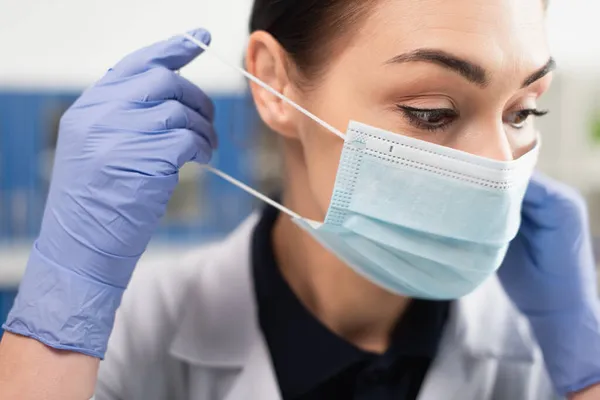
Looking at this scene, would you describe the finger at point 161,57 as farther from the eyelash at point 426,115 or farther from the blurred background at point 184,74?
the blurred background at point 184,74

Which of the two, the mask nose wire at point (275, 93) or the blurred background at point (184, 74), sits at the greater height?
the mask nose wire at point (275, 93)

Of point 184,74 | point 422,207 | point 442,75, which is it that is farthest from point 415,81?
point 184,74

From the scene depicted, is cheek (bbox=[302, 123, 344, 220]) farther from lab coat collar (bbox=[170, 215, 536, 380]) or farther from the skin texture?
lab coat collar (bbox=[170, 215, 536, 380])

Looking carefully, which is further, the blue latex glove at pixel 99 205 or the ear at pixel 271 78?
the ear at pixel 271 78

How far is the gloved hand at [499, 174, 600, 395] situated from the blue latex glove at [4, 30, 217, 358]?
606 millimetres

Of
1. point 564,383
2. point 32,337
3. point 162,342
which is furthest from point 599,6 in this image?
point 32,337

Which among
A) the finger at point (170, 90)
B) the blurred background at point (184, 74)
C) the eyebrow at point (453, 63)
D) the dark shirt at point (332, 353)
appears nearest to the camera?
the eyebrow at point (453, 63)

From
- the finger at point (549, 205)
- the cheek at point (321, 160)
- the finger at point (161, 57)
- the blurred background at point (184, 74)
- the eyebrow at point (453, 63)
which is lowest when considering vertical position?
the blurred background at point (184, 74)

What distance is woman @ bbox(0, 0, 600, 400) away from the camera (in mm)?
853

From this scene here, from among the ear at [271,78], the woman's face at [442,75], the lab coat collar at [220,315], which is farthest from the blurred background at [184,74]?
the woman's face at [442,75]

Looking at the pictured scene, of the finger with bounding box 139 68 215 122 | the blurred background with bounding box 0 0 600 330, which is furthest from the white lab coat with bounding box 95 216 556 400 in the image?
the blurred background with bounding box 0 0 600 330

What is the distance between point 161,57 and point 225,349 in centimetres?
49

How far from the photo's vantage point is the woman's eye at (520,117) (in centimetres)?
92

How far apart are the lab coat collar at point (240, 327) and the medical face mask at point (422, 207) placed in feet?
0.64
